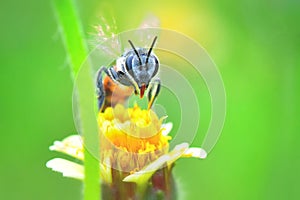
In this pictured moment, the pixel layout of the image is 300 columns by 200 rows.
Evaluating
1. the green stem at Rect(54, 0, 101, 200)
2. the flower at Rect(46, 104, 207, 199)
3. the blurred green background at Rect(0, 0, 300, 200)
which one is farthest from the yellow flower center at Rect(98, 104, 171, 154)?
the blurred green background at Rect(0, 0, 300, 200)

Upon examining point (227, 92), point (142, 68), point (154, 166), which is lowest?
point (154, 166)

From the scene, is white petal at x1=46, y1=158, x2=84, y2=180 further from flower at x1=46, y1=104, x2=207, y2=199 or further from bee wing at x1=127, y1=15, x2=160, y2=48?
bee wing at x1=127, y1=15, x2=160, y2=48

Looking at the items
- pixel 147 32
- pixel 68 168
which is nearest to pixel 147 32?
pixel 147 32

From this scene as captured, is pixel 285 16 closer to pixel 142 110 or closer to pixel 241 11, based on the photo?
pixel 241 11

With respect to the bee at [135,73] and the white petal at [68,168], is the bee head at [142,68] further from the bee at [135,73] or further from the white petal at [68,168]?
the white petal at [68,168]

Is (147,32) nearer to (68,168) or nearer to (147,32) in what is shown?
(147,32)

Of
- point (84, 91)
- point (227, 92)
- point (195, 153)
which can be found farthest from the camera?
point (227, 92)
